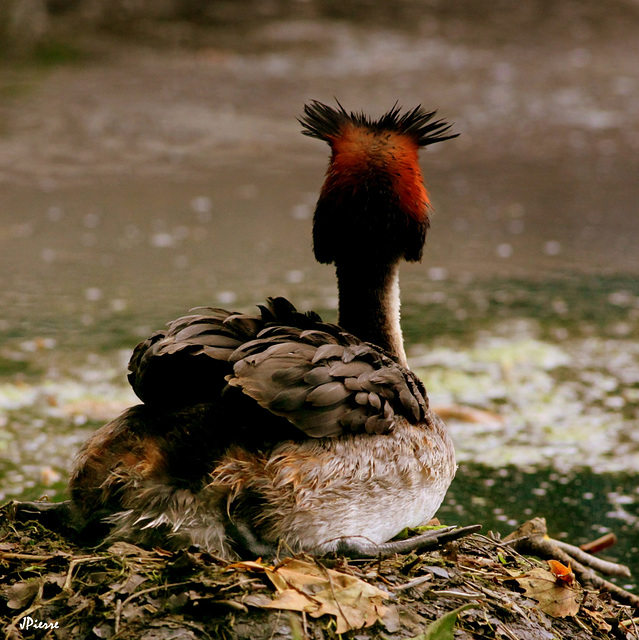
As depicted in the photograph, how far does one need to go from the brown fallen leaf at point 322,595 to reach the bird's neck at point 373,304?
1208 millimetres

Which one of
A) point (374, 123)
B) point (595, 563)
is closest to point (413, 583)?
point (595, 563)

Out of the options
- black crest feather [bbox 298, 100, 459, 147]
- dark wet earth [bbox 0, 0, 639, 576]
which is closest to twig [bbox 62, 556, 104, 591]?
black crest feather [bbox 298, 100, 459, 147]

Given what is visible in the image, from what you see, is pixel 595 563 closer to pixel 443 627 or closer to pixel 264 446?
pixel 443 627

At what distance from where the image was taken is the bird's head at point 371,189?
3.81m

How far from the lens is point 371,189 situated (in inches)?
150

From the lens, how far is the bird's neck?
4.01 meters

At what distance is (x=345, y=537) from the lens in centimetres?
324

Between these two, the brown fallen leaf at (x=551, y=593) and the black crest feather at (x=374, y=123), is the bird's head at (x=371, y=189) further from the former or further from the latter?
the brown fallen leaf at (x=551, y=593)

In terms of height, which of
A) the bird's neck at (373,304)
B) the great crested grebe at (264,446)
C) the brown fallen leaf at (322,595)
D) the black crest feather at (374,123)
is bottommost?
the brown fallen leaf at (322,595)

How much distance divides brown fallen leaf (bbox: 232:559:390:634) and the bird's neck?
1.21 metres

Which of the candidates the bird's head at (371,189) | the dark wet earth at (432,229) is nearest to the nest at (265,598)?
the bird's head at (371,189)

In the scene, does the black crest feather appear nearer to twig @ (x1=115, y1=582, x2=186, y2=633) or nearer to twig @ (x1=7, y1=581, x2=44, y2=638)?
twig @ (x1=115, y1=582, x2=186, y2=633)

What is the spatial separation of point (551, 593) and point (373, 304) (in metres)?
1.30

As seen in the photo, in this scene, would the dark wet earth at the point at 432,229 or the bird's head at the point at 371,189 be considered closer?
the bird's head at the point at 371,189
